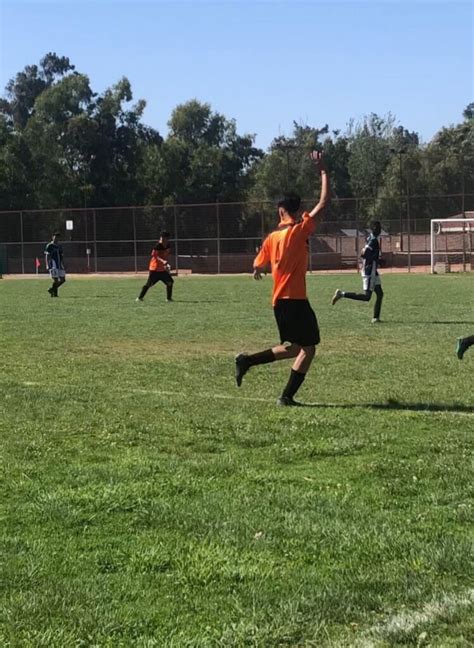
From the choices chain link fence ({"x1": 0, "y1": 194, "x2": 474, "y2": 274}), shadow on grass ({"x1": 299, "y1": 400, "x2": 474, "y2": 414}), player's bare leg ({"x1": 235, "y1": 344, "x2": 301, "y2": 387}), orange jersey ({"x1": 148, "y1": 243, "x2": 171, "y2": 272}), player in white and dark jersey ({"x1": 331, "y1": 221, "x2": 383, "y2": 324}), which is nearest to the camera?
shadow on grass ({"x1": 299, "y1": 400, "x2": 474, "y2": 414})

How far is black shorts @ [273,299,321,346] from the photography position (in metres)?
7.55

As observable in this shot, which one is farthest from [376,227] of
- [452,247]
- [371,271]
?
[452,247]

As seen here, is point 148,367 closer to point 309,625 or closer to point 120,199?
point 309,625

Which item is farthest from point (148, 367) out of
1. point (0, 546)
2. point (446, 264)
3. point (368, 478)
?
point (446, 264)

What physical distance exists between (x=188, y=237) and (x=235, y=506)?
1820 inches

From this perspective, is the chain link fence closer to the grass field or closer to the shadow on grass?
the grass field

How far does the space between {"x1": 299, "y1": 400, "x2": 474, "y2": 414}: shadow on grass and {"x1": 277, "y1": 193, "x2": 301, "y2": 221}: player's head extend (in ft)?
5.48

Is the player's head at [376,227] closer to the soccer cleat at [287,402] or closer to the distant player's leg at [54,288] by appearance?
the soccer cleat at [287,402]

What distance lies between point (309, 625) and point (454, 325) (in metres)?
12.2

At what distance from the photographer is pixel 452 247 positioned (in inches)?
2052

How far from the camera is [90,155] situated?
230 feet

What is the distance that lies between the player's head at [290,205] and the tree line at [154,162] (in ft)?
189

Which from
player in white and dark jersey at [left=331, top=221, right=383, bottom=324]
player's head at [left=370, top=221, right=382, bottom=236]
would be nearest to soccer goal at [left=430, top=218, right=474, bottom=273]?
player in white and dark jersey at [left=331, top=221, right=383, bottom=324]

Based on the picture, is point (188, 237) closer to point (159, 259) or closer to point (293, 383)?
point (159, 259)
